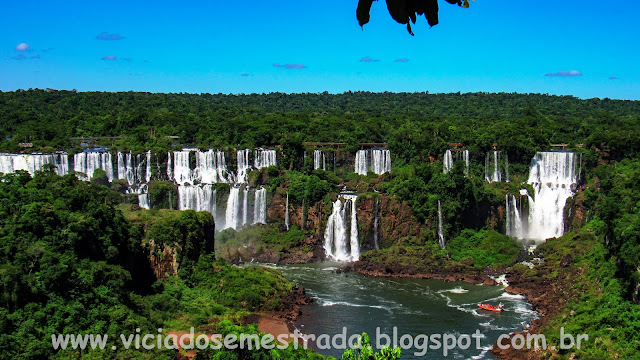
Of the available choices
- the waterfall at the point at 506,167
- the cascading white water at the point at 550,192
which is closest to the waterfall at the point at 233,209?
the waterfall at the point at 506,167

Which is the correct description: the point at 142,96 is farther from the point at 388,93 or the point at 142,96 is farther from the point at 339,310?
the point at 339,310

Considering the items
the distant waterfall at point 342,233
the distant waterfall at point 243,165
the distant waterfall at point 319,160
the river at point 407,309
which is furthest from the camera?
the distant waterfall at point 319,160

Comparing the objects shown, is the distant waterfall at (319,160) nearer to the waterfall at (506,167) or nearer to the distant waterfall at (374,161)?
the distant waterfall at (374,161)

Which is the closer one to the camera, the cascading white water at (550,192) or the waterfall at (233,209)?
the cascading white water at (550,192)

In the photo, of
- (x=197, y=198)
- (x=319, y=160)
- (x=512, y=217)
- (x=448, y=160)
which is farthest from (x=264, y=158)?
(x=512, y=217)

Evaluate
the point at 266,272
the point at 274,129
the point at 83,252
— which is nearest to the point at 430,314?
the point at 266,272

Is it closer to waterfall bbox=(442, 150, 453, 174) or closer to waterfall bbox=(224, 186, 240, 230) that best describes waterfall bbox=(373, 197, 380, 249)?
waterfall bbox=(442, 150, 453, 174)

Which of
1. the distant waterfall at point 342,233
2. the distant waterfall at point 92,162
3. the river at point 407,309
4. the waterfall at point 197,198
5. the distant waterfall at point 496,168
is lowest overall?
the river at point 407,309

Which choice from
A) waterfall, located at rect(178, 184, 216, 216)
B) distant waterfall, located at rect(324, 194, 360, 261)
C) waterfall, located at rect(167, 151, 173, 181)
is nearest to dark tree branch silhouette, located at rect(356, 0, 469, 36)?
distant waterfall, located at rect(324, 194, 360, 261)
